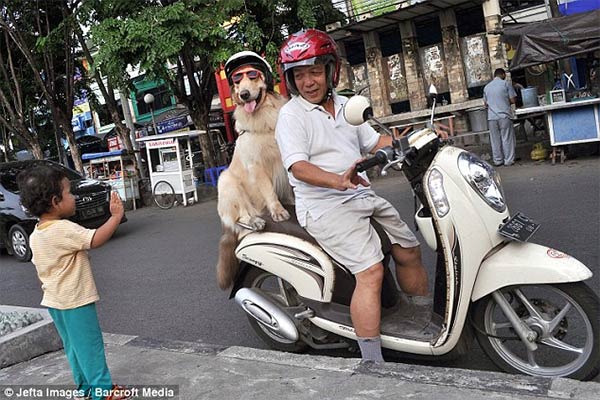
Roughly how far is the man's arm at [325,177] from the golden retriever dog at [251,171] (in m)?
0.77

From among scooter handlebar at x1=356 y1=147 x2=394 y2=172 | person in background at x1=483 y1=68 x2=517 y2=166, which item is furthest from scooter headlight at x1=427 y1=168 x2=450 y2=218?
person in background at x1=483 y1=68 x2=517 y2=166

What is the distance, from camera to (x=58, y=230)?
2982mm

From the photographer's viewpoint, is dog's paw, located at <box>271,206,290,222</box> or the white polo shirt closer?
the white polo shirt

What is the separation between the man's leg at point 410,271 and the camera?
3432 millimetres

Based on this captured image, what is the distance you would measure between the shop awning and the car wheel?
8902 millimetres

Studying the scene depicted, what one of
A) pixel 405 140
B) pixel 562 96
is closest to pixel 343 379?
pixel 405 140

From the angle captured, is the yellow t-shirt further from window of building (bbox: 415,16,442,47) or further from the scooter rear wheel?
window of building (bbox: 415,16,442,47)

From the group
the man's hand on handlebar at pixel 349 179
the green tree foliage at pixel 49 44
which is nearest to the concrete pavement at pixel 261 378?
the man's hand on handlebar at pixel 349 179

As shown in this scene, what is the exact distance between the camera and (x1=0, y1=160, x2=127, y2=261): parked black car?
9625 millimetres

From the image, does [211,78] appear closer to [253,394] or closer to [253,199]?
[253,199]

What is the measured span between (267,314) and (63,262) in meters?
1.22

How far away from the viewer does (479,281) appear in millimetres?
2867

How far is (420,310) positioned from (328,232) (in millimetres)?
704

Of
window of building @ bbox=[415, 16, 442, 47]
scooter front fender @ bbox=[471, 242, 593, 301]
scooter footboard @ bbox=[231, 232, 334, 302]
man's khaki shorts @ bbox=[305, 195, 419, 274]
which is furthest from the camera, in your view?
window of building @ bbox=[415, 16, 442, 47]
